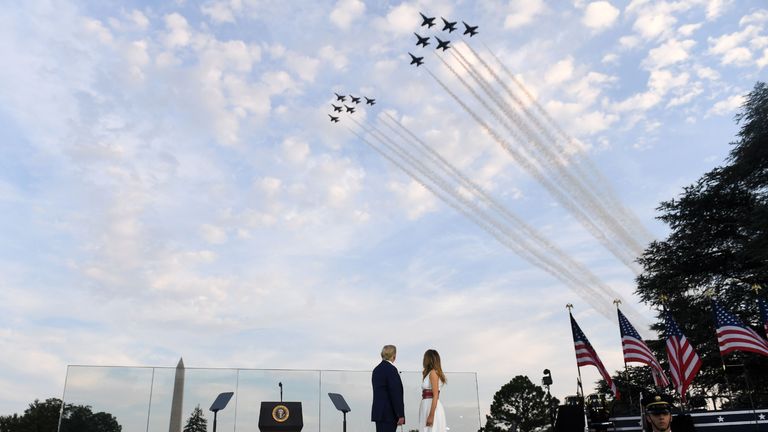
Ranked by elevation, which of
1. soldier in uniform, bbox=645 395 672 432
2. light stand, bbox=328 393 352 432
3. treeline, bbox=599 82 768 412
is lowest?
soldier in uniform, bbox=645 395 672 432

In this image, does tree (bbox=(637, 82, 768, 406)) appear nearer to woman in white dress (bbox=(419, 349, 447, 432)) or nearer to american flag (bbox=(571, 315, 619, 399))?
american flag (bbox=(571, 315, 619, 399))

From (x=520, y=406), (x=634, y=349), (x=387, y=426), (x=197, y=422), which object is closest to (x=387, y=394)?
(x=387, y=426)

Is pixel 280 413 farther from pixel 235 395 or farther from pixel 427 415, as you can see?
pixel 427 415

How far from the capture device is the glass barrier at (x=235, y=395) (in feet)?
44.2

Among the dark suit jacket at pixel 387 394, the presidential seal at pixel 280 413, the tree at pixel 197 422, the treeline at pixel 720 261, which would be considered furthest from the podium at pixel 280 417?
the treeline at pixel 720 261

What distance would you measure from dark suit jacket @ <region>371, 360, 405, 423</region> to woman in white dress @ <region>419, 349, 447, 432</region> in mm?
396

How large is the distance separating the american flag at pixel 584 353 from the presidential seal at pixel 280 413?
1235cm

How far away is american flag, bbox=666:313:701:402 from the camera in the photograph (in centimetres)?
1959

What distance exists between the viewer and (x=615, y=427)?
651 inches

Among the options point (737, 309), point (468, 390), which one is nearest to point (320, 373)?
point (468, 390)

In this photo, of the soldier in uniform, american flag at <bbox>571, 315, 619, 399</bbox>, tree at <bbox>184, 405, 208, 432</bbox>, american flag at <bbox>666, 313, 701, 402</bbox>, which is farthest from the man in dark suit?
american flag at <bbox>571, 315, 619, 399</bbox>

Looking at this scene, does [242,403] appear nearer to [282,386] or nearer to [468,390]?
[282,386]

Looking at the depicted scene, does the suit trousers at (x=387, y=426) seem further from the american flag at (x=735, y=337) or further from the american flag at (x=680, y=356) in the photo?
the american flag at (x=680, y=356)

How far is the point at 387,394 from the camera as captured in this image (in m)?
8.04
